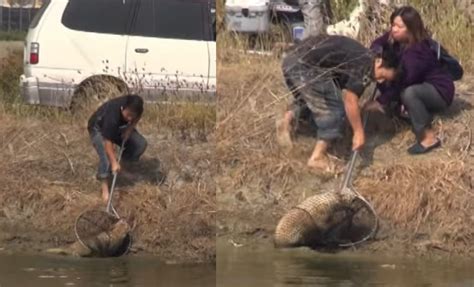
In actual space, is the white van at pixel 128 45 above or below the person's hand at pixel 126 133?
above

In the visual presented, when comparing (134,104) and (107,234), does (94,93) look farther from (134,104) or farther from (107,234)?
(107,234)

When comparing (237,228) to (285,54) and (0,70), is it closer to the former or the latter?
(285,54)

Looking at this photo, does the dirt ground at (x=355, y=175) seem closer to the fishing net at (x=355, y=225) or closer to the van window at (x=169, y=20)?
the fishing net at (x=355, y=225)

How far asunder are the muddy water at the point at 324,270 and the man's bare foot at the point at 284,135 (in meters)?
0.95

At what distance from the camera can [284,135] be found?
29.2 feet

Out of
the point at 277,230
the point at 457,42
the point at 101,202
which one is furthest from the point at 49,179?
the point at 457,42

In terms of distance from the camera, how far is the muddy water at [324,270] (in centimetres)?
770

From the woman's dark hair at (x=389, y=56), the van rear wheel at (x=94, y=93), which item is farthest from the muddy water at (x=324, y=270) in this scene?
the woman's dark hair at (x=389, y=56)

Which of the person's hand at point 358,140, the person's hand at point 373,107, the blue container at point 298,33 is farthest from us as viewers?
the blue container at point 298,33

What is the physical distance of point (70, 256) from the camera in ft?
27.0

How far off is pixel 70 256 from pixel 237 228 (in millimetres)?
1340

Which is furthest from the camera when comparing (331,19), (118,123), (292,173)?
(331,19)

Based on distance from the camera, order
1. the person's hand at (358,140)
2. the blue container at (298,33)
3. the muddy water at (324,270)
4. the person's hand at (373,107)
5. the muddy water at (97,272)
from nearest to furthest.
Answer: the muddy water at (324,270) → the muddy water at (97,272) → the person's hand at (358,140) → the person's hand at (373,107) → the blue container at (298,33)

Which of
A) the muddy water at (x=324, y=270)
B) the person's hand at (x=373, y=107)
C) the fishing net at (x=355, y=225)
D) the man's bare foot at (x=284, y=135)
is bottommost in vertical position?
the muddy water at (x=324, y=270)
